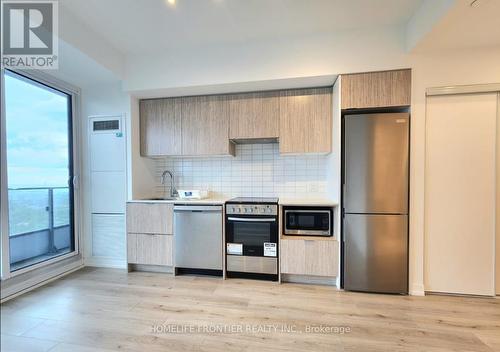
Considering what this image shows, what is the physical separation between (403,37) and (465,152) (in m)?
1.31

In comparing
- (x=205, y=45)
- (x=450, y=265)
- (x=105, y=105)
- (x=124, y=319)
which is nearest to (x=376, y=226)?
(x=450, y=265)

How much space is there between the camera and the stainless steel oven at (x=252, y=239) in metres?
2.67

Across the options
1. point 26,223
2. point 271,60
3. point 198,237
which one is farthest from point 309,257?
point 26,223

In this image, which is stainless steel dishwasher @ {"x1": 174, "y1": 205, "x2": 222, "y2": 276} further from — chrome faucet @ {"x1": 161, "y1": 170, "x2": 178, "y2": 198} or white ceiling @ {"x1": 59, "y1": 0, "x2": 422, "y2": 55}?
white ceiling @ {"x1": 59, "y1": 0, "x2": 422, "y2": 55}

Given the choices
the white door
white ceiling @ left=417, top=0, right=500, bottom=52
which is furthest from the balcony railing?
the white door

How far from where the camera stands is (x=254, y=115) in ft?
9.52

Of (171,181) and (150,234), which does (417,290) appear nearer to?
(150,234)

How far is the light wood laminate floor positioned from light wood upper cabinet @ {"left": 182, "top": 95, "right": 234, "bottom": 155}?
5.45ft

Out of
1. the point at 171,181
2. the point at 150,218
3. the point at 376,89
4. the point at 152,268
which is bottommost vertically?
the point at 152,268

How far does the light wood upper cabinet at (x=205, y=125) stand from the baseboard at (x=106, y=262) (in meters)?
1.71

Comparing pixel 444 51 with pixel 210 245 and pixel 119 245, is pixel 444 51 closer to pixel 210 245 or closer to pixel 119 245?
pixel 210 245

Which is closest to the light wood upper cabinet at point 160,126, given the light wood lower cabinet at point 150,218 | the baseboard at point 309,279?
the light wood lower cabinet at point 150,218

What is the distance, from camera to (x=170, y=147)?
312 centimetres

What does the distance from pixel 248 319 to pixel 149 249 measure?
1.62 meters
